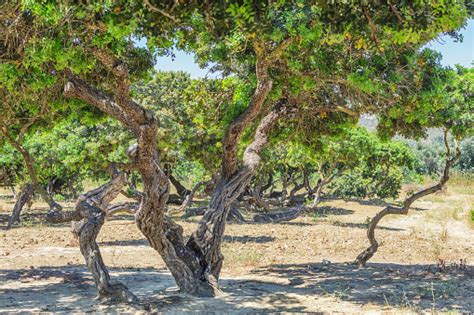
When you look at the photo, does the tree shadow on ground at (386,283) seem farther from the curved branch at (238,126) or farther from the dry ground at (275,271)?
the curved branch at (238,126)

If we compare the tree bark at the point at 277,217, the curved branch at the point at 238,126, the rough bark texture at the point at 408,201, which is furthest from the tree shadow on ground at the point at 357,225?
the curved branch at the point at 238,126

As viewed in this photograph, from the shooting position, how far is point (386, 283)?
906 cm

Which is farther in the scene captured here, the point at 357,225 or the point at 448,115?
the point at 357,225

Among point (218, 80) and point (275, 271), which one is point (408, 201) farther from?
point (218, 80)

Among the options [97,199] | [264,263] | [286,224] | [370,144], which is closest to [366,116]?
[264,263]

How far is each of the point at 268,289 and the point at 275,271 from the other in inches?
89.3

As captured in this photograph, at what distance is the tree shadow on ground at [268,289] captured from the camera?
7086mm

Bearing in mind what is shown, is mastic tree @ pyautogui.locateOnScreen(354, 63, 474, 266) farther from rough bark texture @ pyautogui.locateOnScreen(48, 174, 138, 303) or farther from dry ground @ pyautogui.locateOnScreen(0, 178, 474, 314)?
rough bark texture @ pyautogui.locateOnScreen(48, 174, 138, 303)

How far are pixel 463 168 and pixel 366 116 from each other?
4530 cm

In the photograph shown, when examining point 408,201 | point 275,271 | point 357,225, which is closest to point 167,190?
point 275,271

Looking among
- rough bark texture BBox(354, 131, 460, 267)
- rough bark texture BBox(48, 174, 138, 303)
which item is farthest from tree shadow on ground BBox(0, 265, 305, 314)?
rough bark texture BBox(354, 131, 460, 267)

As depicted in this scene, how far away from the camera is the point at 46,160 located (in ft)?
68.8

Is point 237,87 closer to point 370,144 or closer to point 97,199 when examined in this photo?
point 97,199

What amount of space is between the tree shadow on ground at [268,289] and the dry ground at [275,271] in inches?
0.7
